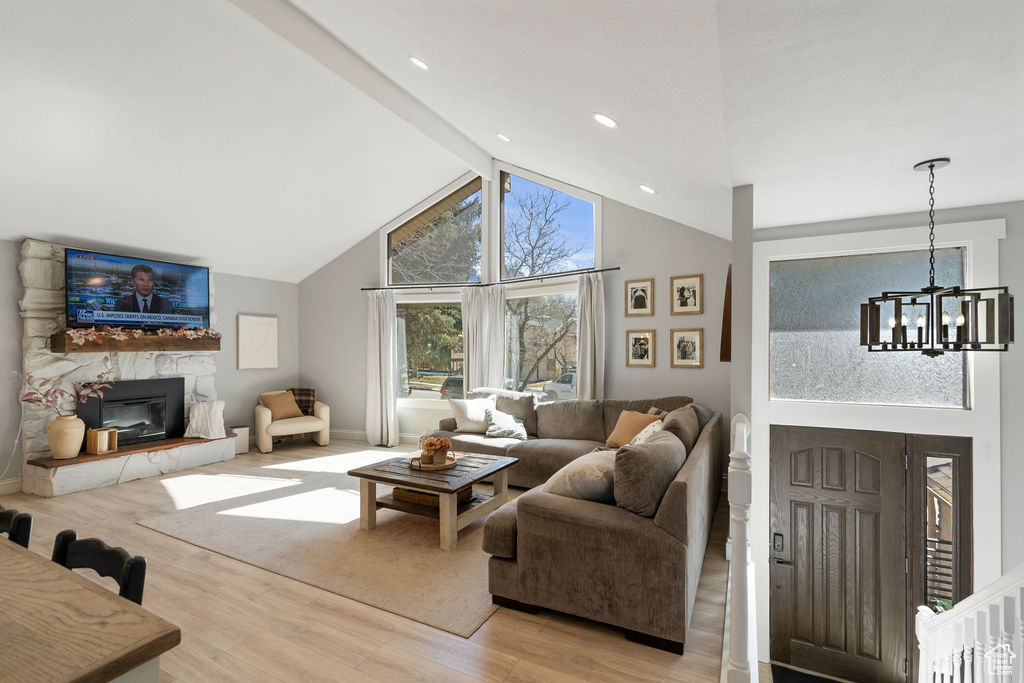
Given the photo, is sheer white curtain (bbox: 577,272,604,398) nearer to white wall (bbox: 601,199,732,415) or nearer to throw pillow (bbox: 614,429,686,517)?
white wall (bbox: 601,199,732,415)

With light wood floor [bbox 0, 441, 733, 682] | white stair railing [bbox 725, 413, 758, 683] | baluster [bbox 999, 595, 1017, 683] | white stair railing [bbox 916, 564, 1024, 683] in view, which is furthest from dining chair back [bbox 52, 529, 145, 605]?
baluster [bbox 999, 595, 1017, 683]

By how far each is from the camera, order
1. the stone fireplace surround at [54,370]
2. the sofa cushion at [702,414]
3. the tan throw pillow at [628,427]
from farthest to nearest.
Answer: the stone fireplace surround at [54,370] → the tan throw pillow at [628,427] → the sofa cushion at [702,414]

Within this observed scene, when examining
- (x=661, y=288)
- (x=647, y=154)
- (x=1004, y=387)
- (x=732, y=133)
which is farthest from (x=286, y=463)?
(x=1004, y=387)

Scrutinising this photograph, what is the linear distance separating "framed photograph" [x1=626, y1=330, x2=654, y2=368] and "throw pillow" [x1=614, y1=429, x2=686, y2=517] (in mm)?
2822

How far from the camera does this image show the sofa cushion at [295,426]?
6.27 m

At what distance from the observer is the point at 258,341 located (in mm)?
6840

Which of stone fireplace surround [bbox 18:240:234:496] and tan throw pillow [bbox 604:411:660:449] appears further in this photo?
stone fireplace surround [bbox 18:240:234:496]

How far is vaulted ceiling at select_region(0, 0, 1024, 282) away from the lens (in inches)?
60.2

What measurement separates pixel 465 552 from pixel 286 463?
343 cm

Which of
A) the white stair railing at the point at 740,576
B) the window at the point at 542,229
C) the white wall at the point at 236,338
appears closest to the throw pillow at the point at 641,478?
the white stair railing at the point at 740,576

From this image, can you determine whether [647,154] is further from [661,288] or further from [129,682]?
[129,682]

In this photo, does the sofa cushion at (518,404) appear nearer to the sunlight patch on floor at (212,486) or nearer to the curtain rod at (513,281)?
the curtain rod at (513,281)

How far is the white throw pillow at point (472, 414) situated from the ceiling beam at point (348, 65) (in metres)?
2.86

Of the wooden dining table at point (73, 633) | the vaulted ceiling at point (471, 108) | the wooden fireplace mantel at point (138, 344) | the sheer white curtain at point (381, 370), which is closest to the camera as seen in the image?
the wooden dining table at point (73, 633)
